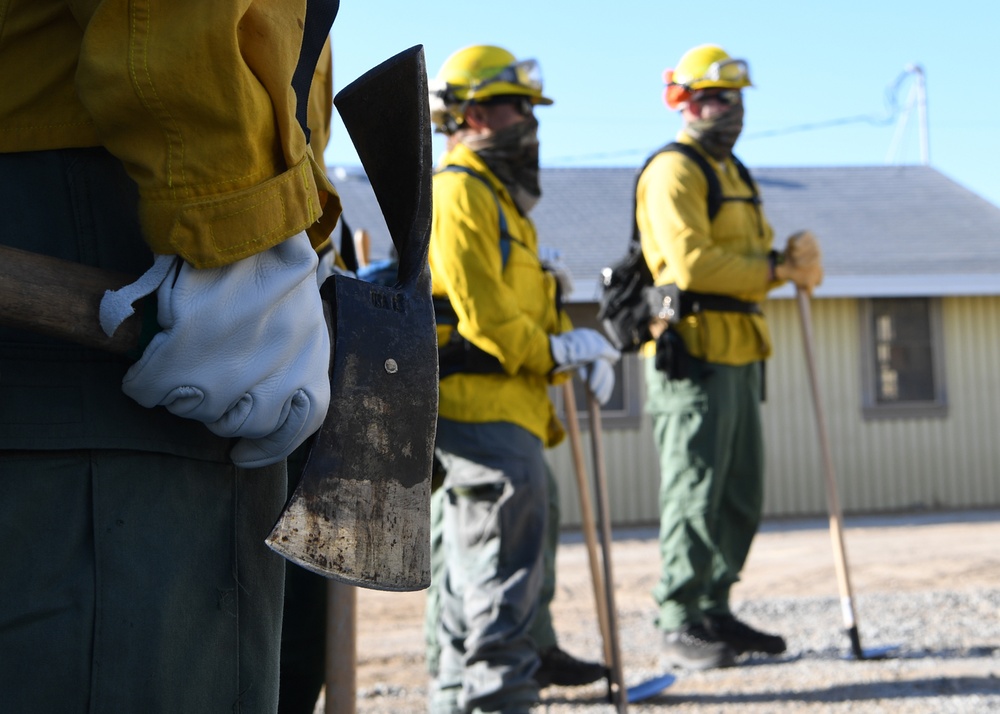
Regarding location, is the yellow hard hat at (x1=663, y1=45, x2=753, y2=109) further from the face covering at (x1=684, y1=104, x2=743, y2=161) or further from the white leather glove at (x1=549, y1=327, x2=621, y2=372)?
the white leather glove at (x1=549, y1=327, x2=621, y2=372)

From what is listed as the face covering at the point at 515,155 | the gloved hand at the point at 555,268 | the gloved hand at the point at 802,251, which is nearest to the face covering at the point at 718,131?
the gloved hand at the point at 802,251

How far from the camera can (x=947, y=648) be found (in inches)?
→ 235

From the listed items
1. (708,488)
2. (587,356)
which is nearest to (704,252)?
(708,488)

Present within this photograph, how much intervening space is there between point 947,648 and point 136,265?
5.40 metres

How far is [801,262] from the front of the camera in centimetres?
592

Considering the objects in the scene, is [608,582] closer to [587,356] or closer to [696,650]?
[587,356]

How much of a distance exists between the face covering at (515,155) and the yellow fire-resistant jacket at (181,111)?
311cm

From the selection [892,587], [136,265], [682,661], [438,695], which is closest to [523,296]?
[438,695]

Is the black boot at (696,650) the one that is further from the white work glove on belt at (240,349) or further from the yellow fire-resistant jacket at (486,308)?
the white work glove on belt at (240,349)

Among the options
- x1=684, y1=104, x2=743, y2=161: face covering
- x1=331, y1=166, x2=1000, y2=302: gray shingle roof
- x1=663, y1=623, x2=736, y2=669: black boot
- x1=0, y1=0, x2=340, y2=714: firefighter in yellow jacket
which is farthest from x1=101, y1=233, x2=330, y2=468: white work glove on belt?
x1=331, y1=166, x2=1000, y2=302: gray shingle roof

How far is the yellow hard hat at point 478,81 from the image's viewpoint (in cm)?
459

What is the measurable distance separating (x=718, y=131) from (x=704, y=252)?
757mm

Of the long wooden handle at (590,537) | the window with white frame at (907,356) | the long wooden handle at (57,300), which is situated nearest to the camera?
the long wooden handle at (57,300)

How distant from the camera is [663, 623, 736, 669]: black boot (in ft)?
18.0
